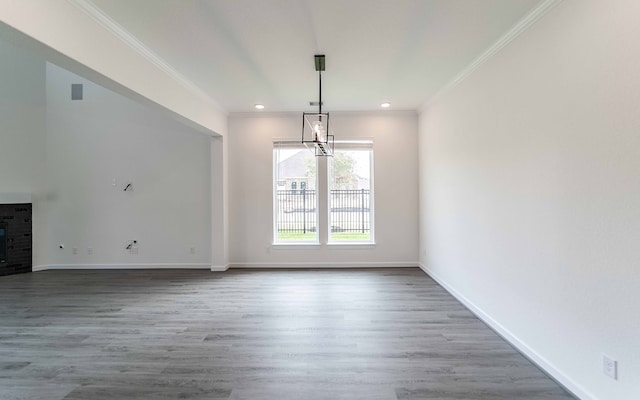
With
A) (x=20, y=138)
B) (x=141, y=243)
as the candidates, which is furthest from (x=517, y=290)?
(x=20, y=138)

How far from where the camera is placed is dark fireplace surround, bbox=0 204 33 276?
4898 millimetres

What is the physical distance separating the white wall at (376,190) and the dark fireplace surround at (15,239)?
3.63 metres

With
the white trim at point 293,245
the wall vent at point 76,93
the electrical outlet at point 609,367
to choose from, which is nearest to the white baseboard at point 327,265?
the white trim at point 293,245

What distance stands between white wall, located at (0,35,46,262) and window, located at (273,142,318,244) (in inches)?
172

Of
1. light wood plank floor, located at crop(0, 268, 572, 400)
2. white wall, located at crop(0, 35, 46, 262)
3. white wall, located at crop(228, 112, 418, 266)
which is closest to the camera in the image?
light wood plank floor, located at crop(0, 268, 572, 400)

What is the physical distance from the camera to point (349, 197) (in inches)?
209

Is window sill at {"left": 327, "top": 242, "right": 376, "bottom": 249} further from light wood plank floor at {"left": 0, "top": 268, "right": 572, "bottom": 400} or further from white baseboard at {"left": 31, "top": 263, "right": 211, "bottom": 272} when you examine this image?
white baseboard at {"left": 31, "top": 263, "right": 211, "bottom": 272}

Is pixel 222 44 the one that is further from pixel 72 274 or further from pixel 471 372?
pixel 72 274

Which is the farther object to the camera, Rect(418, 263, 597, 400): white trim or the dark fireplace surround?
the dark fireplace surround

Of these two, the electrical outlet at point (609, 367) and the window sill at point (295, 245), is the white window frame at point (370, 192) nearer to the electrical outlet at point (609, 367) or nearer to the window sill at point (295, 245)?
the window sill at point (295, 245)

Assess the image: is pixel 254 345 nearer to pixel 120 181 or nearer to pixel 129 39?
pixel 129 39

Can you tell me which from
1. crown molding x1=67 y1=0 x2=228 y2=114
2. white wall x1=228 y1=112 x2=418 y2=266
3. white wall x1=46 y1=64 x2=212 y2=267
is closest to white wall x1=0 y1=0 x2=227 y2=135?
crown molding x1=67 y1=0 x2=228 y2=114

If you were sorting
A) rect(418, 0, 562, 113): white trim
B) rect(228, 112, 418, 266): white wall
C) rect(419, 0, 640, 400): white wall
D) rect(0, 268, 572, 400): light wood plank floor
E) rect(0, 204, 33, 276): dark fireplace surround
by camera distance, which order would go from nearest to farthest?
1. rect(419, 0, 640, 400): white wall
2. rect(0, 268, 572, 400): light wood plank floor
3. rect(418, 0, 562, 113): white trim
4. rect(0, 204, 33, 276): dark fireplace surround
5. rect(228, 112, 418, 266): white wall

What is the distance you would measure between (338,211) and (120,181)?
409 cm
